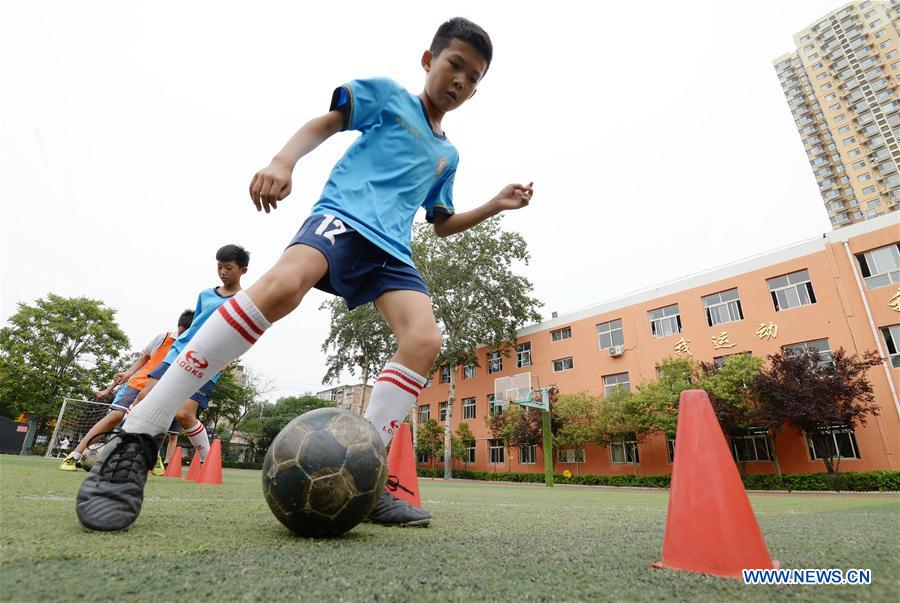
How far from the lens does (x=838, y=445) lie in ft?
54.7

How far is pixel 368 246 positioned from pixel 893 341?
22392 mm

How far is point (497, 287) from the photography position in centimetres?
2702

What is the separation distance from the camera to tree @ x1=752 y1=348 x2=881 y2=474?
50.2 ft

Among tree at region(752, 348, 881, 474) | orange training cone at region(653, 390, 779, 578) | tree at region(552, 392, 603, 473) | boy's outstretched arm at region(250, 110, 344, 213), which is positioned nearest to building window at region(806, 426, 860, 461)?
tree at region(752, 348, 881, 474)

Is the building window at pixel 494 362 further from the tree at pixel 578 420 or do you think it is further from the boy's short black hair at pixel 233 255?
the boy's short black hair at pixel 233 255

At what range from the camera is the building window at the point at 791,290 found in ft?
62.1

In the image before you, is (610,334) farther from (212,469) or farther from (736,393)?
(212,469)

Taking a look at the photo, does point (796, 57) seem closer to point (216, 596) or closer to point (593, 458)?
point (593, 458)

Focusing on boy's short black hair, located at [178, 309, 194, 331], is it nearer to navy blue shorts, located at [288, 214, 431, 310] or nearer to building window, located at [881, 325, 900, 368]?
navy blue shorts, located at [288, 214, 431, 310]

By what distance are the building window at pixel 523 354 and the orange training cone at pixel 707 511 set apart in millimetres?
28843

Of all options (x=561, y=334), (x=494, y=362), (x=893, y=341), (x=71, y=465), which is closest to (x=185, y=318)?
(x=71, y=465)

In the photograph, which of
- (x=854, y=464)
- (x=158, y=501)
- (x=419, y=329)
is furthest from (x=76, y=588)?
(x=854, y=464)

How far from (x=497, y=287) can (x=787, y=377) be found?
14.8m

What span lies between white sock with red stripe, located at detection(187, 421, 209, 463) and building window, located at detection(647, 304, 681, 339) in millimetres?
22605
